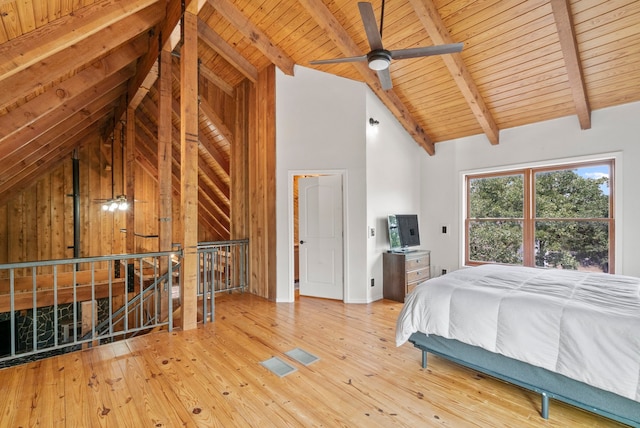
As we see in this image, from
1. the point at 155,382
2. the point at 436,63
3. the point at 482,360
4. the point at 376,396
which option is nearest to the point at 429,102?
the point at 436,63

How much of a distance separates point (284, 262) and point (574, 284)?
3.35 meters

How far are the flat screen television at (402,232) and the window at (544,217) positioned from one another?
1.00 m

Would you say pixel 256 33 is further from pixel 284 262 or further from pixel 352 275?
pixel 352 275

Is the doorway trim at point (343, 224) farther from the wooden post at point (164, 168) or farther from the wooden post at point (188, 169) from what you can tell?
the wooden post at point (164, 168)

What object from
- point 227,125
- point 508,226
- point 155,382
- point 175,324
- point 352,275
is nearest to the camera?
point 155,382

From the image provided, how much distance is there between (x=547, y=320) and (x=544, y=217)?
3347 mm

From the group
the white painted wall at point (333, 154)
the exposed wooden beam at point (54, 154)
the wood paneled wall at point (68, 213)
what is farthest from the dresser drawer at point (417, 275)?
the wood paneled wall at point (68, 213)

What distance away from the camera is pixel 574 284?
248 cm

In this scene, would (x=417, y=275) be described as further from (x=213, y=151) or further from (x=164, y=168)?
(x=213, y=151)

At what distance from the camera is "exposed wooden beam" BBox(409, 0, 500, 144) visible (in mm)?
3179

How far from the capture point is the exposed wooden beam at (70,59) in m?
2.74

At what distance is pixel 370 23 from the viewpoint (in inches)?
90.1

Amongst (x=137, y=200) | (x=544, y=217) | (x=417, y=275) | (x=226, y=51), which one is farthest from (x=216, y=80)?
(x=544, y=217)

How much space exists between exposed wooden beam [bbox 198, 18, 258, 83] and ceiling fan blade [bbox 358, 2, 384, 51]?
9.47 ft
